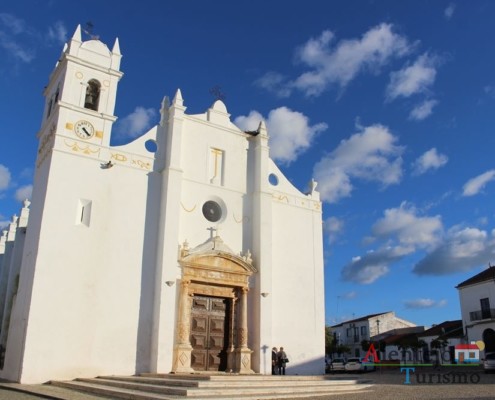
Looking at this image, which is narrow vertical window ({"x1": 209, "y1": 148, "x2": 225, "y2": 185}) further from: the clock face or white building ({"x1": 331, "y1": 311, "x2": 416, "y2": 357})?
white building ({"x1": 331, "y1": 311, "x2": 416, "y2": 357})

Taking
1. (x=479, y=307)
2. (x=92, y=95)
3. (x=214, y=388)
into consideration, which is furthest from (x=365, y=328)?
(x=214, y=388)

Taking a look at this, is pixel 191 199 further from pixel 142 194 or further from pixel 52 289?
pixel 52 289

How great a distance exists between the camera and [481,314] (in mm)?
33438

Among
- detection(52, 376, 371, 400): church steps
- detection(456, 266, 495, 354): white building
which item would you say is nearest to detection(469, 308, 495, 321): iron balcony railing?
detection(456, 266, 495, 354): white building

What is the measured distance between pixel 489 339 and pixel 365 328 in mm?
20666

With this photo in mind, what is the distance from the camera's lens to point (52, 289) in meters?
13.5

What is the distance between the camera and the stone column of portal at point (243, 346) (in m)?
15.3

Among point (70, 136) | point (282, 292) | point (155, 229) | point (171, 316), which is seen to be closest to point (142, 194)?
point (155, 229)

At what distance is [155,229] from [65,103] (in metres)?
4.81

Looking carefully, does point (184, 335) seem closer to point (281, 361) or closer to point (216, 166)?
point (281, 361)

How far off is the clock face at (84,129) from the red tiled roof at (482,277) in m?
28.8

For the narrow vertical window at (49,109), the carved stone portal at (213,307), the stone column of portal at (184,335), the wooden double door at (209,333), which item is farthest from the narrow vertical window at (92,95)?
the wooden double door at (209,333)

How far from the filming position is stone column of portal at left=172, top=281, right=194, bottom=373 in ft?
47.1

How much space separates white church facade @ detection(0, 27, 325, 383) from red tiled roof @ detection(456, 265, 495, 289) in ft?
67.4
